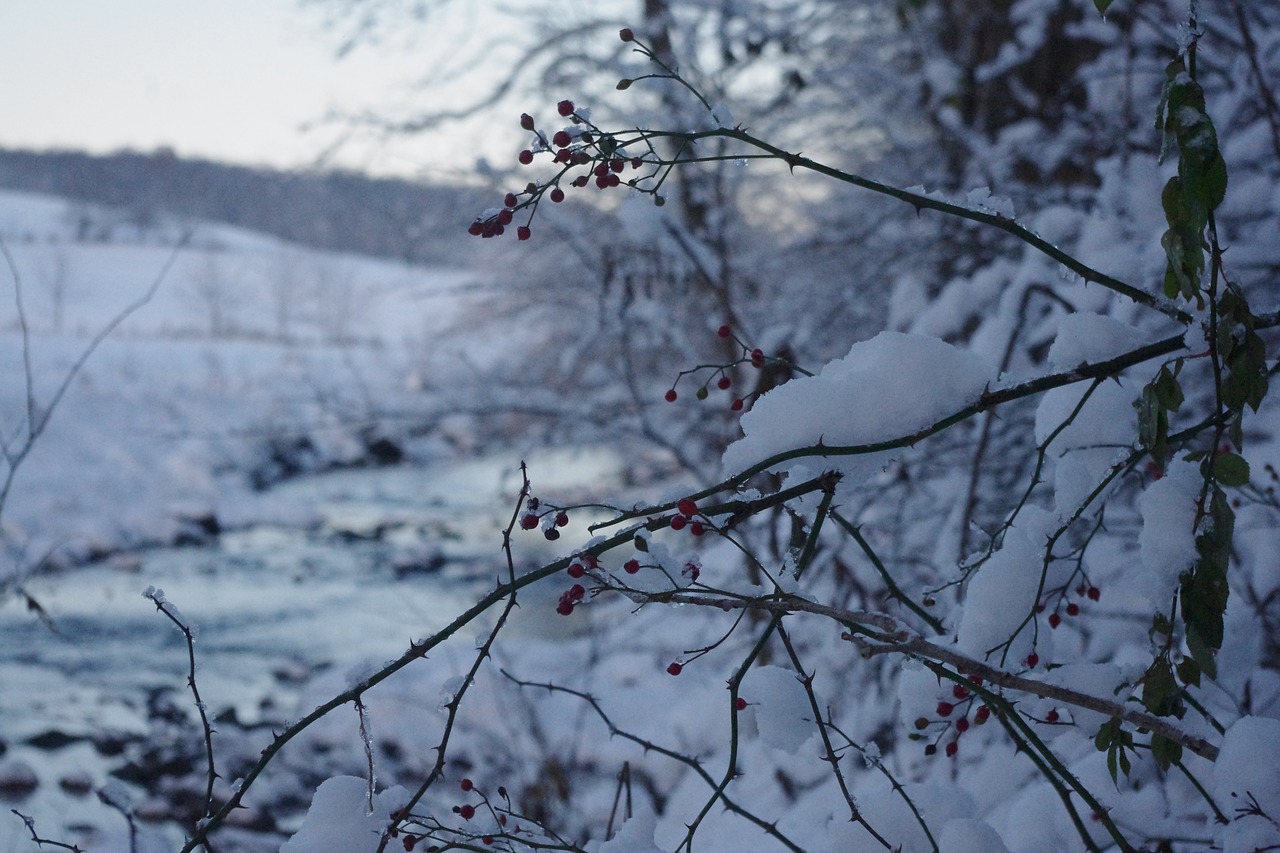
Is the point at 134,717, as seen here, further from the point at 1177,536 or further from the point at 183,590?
the point at 1177,536

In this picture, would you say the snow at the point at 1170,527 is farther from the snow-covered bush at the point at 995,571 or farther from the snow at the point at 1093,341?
the snow at the point at 1093,341

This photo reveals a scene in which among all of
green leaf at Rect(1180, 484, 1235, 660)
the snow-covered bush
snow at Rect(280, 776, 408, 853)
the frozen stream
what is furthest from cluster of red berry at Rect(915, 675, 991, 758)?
the frozen stream

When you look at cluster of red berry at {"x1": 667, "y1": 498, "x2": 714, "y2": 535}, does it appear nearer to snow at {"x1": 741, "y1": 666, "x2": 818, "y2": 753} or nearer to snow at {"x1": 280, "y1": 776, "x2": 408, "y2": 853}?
snow at {"x1": 741, "y1": 666, "x2": 818, "y2": 753}

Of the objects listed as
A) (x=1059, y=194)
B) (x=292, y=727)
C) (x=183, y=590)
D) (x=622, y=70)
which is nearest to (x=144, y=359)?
(x=183, y=590)

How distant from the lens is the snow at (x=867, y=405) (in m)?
0.83

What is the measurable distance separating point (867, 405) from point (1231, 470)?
0.27 m

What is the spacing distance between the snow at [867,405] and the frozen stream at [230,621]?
3.13 m

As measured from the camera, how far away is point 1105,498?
107 cm

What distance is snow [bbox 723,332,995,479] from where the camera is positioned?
83cm

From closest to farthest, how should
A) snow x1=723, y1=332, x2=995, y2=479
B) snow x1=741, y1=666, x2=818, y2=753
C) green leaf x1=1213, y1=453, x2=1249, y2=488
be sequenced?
green leaf x1=1213, y1=453, x2=1249, y2=488 → snow x1=723, y1=332, x2=995, y2=479 → snow x1=741, y1=666, x2=818, y2=753

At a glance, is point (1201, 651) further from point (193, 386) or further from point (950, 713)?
point (193, 386)

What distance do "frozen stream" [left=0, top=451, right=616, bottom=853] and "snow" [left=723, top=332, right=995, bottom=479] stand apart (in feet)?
10.3

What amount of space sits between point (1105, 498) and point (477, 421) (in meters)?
4.31

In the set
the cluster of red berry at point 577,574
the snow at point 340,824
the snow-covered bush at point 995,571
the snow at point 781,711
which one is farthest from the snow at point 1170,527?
the snow at point 340,824
